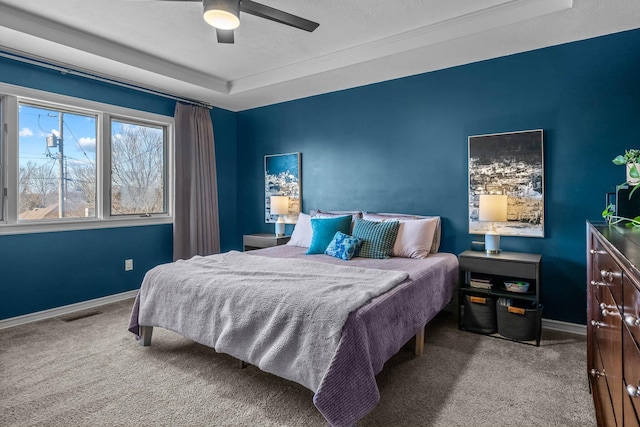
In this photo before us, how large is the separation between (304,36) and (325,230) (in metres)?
1.83

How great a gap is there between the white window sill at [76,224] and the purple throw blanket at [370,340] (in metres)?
1.56

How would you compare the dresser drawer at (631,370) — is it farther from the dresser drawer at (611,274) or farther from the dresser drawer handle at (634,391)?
the dresser drawer at (611,274)

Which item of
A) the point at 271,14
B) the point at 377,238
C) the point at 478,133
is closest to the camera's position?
the point at 271,14

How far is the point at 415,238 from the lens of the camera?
326cm

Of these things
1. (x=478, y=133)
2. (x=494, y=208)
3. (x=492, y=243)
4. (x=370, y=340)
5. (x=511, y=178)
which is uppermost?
(x=478, y=133)

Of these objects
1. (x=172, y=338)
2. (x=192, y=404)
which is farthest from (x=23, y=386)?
(x=192, y=404)

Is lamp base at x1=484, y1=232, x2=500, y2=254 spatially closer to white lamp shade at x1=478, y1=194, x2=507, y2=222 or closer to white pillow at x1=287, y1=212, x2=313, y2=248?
white lamp shade at x1=478, y1=194, x2=507, y2=222

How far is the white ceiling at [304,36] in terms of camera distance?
2604 millimetres

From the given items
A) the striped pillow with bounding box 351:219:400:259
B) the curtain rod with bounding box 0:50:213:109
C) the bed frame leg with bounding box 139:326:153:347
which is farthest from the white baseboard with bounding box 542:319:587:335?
the curtain rod with bounding box 0:50:213:109

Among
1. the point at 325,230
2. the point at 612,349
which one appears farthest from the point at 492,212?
the point at 612,349

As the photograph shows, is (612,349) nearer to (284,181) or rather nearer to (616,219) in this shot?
(616,219)

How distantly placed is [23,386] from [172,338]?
3.08 ft

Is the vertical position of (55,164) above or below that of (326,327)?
above

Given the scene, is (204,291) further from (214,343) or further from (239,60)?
(239,60)
